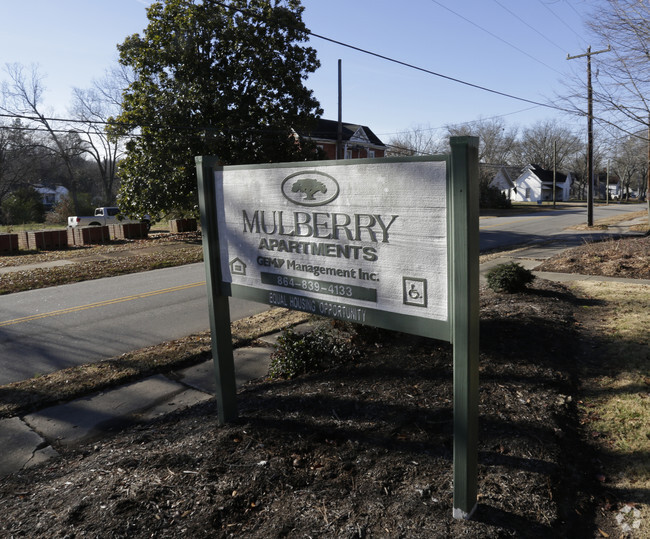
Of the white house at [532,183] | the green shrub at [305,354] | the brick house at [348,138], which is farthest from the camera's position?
the white house at [532,183]

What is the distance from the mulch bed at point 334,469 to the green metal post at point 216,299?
0.24m

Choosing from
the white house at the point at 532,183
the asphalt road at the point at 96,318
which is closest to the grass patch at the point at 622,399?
the asphalt road at the point at 96,318

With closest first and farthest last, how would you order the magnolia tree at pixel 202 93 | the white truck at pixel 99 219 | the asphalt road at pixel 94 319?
the asphalt road at pixel 94 319, the magnolia tree at pixel 202 93, the white truck at pixel 99 219

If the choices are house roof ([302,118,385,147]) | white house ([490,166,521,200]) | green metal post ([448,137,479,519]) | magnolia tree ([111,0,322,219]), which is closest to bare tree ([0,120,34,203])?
house roof ([302,118,385,147])

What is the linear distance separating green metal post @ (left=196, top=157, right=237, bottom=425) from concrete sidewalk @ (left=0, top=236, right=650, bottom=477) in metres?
1.02

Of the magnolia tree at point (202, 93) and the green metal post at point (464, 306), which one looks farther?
the magnolia tree at point (202, 93)

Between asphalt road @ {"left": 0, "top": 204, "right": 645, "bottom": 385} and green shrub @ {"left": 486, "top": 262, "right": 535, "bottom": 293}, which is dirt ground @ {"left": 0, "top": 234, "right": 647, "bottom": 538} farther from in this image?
green shrub @ {"left": 486, "top": 262, "right": 535, "bottom": 293}

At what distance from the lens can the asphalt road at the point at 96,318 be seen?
6832 mm

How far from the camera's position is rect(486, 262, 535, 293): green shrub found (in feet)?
27.2

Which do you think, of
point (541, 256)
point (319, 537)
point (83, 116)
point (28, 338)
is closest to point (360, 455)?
point (319, 537)

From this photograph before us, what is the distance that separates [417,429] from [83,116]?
57.1 metres

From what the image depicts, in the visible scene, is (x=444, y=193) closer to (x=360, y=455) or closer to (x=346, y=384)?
(x=360, y=455)

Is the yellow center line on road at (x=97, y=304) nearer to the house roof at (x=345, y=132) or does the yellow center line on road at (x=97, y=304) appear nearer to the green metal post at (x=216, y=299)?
the green metal post at (x=216, y=299)

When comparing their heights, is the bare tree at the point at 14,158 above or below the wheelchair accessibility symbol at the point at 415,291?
above
